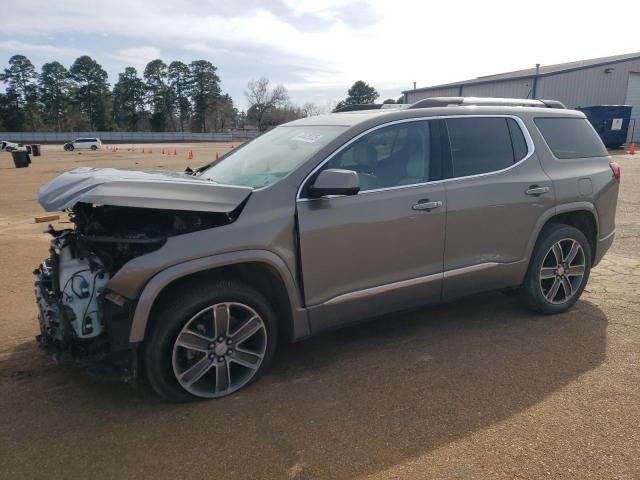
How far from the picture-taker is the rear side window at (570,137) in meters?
4.50

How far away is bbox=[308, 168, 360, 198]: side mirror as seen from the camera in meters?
3.18

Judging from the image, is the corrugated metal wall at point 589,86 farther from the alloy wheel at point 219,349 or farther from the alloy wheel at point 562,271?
the alloy wheel at point 219,349

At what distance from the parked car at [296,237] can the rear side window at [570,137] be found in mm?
44

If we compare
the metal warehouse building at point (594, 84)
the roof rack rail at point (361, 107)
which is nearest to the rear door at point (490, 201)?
the roof rack rail at point (361, 107)

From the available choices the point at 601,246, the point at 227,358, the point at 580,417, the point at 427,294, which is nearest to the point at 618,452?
the point at 580,417

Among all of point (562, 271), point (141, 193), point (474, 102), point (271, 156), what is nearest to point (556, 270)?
point (562, 271)

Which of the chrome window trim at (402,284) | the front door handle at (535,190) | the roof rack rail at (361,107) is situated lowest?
the chrome window trim at (402,284)

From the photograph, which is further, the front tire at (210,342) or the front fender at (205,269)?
the front tire at (210,342)

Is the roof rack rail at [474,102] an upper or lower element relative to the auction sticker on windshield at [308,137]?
upper

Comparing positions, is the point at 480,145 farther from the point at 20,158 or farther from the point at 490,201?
the point at 20,158

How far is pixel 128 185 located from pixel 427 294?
7.61ft

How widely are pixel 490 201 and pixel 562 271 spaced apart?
4.00 feet

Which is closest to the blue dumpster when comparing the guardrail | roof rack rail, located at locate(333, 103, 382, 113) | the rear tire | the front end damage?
the rear tire

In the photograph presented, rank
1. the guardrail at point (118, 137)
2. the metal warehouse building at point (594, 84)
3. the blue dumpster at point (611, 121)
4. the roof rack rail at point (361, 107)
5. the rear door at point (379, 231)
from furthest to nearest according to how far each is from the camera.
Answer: the guardrail at point (118, 137), the metal warehouse building at point (594, 84), the blue dumpster at point (611, 121), the roof rack rail at point (361, 107), the rear door at point (379, 231)
